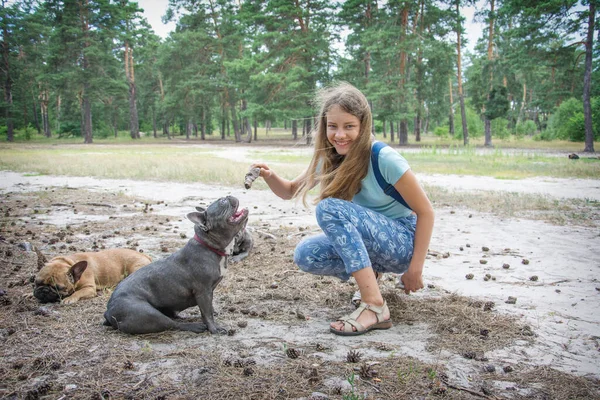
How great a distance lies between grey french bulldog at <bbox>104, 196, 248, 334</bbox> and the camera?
3594mm

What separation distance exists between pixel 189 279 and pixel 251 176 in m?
1.03

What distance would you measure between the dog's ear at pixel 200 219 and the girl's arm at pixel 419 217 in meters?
1.63

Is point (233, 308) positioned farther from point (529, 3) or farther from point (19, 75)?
point (529, 3)

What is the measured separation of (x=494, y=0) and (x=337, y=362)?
3838 cm

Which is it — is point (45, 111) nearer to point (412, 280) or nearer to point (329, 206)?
point (329, 206)

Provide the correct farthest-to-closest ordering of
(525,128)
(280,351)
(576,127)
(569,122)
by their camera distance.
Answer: (525,128)
(569,122)
(576,127)
(280,351)

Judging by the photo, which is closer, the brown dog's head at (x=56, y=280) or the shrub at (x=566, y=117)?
the brown dog's head at (x=56, y=280)

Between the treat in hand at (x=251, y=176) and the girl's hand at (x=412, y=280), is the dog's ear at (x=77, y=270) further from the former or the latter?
the girl's hand at (x=412, y=280)

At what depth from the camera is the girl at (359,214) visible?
11.5 feet

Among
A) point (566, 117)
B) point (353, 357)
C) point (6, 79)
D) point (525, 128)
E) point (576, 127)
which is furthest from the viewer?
point (525, 128)

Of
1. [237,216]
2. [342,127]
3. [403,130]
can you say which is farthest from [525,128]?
[237,216]

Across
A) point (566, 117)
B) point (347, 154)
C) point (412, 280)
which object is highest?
point (566, 117)

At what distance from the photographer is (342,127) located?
12.3ft

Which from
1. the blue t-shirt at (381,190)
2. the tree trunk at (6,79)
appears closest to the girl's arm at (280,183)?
the blue t-shirt at (381,190)
